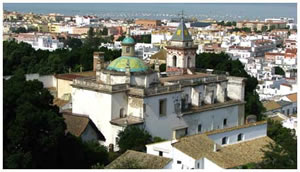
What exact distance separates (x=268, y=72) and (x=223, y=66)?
1948 cm

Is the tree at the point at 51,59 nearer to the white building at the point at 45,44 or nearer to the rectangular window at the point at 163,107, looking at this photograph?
the rectangular window at the point at 163,107

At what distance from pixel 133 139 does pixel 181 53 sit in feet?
27.1

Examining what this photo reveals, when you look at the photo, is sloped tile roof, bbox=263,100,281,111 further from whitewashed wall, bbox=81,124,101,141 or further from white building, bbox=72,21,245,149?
whitewashed wall, bbox=81,124,101,141

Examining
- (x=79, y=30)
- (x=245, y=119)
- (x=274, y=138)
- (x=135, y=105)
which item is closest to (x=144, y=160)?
(x=135, y=105)

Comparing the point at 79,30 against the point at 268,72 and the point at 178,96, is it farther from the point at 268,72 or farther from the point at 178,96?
the point at 178,96

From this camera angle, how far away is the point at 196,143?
2084 cm

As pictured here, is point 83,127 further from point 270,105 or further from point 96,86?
point 270,105

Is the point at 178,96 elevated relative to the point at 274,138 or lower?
elevated

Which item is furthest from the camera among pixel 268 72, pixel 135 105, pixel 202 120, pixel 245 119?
pixel 268 72

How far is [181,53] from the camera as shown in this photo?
2994 cm

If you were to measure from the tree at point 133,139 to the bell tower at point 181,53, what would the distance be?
707 centimetres

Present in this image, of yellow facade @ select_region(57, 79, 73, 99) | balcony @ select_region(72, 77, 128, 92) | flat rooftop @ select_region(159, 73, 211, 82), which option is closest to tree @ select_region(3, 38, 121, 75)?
yellow facade @ select_region(57, 79, 73, 99)

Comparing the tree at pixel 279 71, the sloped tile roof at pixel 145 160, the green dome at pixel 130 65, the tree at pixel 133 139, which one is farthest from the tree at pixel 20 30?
the sloped tile roof at pixel 145 160

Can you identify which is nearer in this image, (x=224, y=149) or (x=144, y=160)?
(x=144, y=160)
